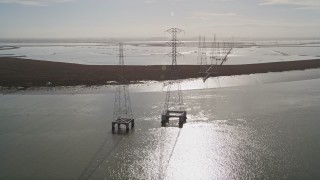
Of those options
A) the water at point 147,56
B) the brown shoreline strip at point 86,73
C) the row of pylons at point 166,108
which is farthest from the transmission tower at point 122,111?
the water at point 147,56

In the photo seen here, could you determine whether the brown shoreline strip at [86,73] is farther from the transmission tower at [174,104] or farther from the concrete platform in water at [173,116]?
the concrete platform in water at [173,116]

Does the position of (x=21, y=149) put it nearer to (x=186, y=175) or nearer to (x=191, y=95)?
(x=186, y=175)

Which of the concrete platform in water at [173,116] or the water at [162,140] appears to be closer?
the water at [162,140]

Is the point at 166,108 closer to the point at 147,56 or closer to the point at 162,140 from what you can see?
the point at 162,140

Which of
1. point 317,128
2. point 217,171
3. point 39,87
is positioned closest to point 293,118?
point 317,128

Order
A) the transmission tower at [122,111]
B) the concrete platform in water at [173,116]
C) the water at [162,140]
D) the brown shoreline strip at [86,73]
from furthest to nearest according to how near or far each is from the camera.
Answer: the brown shoreline strip at [86,73], the concrete platform in water at [173,116], the transmission tower at [122,111], the water at [162,140]

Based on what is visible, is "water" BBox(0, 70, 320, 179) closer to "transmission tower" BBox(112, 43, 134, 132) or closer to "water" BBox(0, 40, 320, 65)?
"transmission tower" BBox(112, 43, 134, 132)

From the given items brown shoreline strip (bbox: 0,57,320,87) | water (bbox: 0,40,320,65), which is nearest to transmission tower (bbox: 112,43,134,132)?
brown shoreline strip (bbox: 0,57,320,87)

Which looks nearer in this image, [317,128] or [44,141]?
[44,141]
